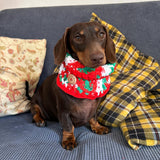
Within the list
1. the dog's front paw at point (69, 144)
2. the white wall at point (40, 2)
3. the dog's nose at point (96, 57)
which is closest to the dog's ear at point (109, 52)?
the dog's nose at point (96, 57)

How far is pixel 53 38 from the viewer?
195cm

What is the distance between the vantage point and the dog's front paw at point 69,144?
1130 mm

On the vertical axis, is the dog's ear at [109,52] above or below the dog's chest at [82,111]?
above

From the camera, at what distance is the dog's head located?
41.7 inches

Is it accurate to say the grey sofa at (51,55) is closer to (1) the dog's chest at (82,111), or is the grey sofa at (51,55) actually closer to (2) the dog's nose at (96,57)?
(1) the dog's chest at (82,111)

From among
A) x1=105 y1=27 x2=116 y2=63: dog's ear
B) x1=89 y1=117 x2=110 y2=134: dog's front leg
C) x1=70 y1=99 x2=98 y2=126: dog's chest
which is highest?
x1=105 y1=27 x2=116 y2=63: dog's ear

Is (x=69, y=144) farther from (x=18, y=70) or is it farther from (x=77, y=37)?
(x=18, y=70)

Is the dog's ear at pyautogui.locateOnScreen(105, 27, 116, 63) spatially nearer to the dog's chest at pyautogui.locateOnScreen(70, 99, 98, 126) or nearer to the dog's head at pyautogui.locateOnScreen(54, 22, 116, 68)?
the dog's head at pyautogui.locateOnScreen(54, 22, 116, 68)

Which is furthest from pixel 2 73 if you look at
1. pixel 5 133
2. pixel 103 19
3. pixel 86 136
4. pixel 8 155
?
pixel 103 19

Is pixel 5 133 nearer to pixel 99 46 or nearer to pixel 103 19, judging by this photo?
pixel 99 46

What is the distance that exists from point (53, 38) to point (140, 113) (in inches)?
48.8

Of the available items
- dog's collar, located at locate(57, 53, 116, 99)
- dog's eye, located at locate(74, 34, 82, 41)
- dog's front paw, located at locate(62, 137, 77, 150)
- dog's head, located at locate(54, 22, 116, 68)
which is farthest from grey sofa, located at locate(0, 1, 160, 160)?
dog's eye, located at locate(74, 34, 82, 41)

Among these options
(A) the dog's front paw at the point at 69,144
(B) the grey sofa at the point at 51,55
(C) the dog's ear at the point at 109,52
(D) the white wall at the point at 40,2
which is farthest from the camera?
(D) the white wall at the point at 40,2

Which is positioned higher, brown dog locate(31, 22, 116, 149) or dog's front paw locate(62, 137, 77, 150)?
brown dog locate(31, 22, 116, 149)
